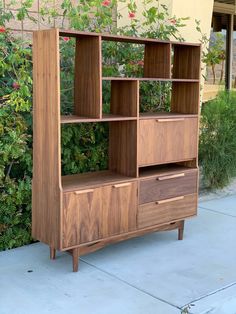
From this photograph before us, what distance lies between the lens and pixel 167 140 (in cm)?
424

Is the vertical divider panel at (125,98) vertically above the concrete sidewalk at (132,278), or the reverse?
the vertical divider panel at (125,98)

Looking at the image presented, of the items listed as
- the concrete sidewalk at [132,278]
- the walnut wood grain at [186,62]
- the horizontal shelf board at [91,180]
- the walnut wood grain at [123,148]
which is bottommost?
the concrete sidewalk at [132,278]

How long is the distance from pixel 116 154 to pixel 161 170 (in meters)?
0.47

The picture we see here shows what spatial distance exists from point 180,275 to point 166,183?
0.85 m

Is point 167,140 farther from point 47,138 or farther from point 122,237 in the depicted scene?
point 47,138

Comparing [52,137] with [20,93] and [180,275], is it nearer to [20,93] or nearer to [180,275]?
[20,93]

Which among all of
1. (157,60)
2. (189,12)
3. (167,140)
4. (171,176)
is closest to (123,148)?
(167,140)

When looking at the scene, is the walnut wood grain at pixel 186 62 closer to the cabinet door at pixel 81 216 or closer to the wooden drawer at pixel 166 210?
the wooden drawer at pixel 166 210

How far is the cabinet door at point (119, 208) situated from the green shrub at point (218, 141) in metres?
2.25


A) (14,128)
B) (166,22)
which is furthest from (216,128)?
(14,128)

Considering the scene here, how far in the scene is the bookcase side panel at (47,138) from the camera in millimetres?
3523

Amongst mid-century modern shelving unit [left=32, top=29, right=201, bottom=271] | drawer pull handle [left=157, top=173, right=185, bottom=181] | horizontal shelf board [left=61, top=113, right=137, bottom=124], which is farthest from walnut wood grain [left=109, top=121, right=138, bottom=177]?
drawer pull handle [left=157, top=173, right=185, bottom=181]

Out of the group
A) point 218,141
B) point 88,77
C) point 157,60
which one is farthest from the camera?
point 218,141

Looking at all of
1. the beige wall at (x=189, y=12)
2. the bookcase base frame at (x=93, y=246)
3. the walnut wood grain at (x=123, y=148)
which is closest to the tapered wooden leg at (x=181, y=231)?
the bookcase base frame at (x=93, y=246)
